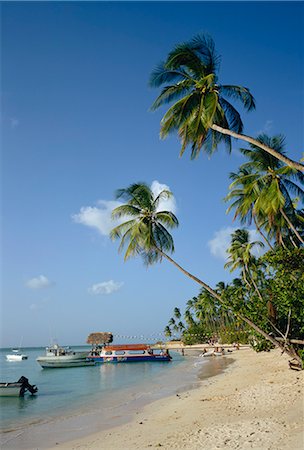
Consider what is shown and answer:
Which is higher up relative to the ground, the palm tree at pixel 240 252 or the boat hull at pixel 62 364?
the palm tree at pixel 240 252

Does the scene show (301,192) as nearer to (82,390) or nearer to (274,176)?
(274,176)

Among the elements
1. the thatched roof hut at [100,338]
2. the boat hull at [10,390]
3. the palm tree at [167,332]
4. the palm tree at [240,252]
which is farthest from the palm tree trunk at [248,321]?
the palm tree at [167,332]

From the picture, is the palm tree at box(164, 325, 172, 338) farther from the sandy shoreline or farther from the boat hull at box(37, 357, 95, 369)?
the sandy shoreline

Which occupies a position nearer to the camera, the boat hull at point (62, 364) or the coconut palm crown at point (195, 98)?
the coconut palm crown at point (195, 98)

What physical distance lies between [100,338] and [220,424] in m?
69.5

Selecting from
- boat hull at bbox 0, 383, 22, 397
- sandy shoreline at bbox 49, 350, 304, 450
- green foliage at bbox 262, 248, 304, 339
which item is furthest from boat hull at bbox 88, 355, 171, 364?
green foliage at bbox 262, 248, 304, 339

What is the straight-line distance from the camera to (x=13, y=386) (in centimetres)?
2392

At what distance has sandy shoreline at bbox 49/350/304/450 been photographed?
8969mm

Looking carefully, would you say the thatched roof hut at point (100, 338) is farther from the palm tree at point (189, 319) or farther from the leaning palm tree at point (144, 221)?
the leaning palm tree at point (144, 221)

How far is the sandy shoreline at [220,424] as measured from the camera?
897 cm

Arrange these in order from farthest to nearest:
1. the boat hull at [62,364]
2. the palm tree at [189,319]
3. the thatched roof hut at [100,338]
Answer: the palm tree at [189,319] < the thatched roof hut at [100,338] < the boat hull at [62,364]

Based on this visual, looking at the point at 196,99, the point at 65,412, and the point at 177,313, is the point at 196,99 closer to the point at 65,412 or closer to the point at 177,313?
the point at 65,412

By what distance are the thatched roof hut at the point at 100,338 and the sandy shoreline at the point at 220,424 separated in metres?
62.3

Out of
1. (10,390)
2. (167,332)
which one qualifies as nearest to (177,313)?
(167,332)
